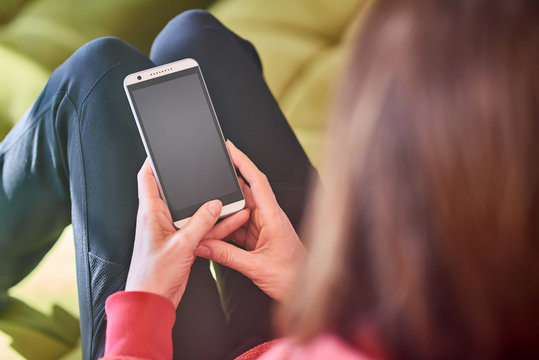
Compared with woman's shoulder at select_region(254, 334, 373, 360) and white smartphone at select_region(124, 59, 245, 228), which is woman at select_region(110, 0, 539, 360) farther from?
white smartphone at select_region(124, 59, 245, 228)

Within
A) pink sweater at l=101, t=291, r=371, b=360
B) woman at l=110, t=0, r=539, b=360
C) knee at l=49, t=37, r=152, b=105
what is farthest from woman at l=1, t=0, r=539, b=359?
knee at l=49, t=37, r=152, b=105

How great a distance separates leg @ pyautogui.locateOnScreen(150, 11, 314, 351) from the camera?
30.5 inches

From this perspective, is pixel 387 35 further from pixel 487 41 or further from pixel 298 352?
pixel 298 352

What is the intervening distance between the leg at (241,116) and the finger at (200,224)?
12 cm

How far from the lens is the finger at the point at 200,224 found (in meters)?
0.61

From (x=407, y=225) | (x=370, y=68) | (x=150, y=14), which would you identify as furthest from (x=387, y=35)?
(x=150, y=14)

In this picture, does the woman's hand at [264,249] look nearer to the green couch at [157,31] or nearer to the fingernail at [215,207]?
the fingernail at [215,207]

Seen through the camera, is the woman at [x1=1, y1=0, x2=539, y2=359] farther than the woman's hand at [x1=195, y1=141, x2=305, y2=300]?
No

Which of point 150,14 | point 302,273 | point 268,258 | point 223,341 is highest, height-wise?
point 150,14

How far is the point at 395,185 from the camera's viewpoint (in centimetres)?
36

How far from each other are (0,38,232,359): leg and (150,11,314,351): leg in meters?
0.05

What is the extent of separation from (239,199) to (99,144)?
212mm

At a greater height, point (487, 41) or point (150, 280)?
point (487, 41)

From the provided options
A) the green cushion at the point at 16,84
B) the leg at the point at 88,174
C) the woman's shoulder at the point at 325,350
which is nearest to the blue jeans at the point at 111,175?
the leg at the point at 88,174
